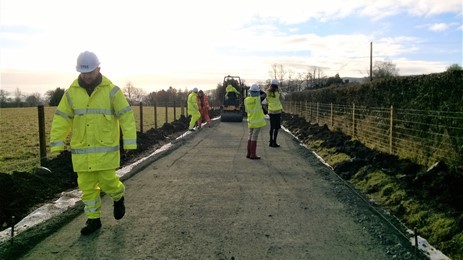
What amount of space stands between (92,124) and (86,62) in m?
0.75

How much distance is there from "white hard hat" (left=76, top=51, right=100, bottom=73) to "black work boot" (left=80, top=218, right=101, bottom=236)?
186 centimetres

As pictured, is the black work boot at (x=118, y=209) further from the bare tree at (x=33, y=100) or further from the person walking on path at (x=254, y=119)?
the bare tree at (x=33, y=100)

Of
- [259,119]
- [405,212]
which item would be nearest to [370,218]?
[405,212]

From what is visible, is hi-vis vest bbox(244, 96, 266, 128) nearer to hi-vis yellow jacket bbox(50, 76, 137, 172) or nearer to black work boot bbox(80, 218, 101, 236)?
hi-vis yellow jacket bbox(50, 76, 137, 172)

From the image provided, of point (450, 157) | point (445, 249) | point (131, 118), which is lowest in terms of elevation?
point (445, 249)

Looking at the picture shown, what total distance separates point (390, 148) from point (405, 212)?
15.1 ft

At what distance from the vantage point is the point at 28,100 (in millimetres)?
74938

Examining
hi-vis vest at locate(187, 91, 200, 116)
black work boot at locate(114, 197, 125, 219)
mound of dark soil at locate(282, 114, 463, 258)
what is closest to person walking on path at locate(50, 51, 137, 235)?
black work boot at locate(114, 197, 125, 219)

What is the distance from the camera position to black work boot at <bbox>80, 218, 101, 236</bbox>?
5.08m

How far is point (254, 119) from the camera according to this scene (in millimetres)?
11328

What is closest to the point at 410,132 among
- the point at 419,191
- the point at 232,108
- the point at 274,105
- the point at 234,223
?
the point at 419,191

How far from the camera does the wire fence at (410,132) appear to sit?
7.64m

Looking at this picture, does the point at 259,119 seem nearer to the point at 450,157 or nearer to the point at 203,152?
the point at 203,152

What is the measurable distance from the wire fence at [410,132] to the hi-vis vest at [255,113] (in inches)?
126
